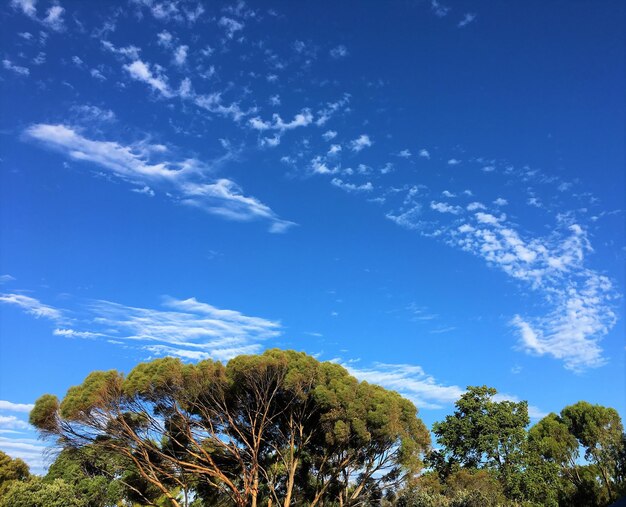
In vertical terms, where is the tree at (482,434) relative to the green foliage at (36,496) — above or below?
above

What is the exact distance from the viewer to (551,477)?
2923 centimetres

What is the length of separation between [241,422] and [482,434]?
1691 centimetres

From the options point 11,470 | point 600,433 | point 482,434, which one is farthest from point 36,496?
point 600,433

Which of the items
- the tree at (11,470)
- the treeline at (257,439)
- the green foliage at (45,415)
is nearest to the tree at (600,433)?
the treeline at (257,439)

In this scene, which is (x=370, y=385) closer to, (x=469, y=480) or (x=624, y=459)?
(x=469, y=480)

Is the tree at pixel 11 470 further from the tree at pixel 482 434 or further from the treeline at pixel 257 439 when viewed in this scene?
the tree at pixel 482 434

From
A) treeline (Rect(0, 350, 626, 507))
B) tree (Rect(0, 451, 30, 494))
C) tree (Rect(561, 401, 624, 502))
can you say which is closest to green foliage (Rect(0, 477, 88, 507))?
treeline (Rect(0, 350, 626, 507))

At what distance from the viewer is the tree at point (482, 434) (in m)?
30.0

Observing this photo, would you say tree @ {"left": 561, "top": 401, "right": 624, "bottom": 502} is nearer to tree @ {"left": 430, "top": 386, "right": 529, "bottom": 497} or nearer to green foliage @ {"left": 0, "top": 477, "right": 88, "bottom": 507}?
tree @ {"left": 430, "top": 386, "right": 529, "bottom": 497}

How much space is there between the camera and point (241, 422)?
2319cm

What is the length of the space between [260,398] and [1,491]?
75.8 ft

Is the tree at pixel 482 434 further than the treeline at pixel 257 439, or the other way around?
the tree at pixel 482 434

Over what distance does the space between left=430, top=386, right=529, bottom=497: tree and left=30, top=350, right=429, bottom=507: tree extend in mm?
8745

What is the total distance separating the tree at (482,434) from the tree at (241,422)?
875 cm
